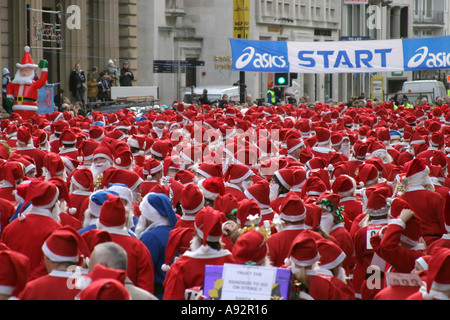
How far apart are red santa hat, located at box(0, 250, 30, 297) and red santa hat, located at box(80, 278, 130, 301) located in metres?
0.75

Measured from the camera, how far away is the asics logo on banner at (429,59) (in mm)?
27172

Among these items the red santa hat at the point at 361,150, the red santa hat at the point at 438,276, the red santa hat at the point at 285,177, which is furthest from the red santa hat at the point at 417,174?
the red santa hat at the point at 438,276

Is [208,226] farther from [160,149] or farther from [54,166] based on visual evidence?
[160,149]

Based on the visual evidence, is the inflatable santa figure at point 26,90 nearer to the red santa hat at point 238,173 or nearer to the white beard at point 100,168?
the white beard at point 100,168

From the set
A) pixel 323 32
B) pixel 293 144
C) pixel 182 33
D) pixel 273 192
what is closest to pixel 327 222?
pixel 273 192

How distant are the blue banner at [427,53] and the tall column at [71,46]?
1355 centimetres

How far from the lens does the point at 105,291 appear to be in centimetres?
477

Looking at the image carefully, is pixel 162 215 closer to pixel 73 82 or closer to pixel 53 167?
pixel 53 167

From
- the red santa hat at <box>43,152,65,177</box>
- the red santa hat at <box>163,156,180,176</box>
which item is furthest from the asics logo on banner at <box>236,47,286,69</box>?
the red santa hat at <box>43,152,65,177</box>

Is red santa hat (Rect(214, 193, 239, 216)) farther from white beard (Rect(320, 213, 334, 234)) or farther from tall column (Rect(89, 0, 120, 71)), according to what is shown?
tall column (Rect(89, 0, 120, 71))

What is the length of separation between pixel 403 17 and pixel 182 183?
72199 mm

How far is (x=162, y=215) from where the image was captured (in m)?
8.05

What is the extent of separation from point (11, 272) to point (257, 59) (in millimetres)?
23093

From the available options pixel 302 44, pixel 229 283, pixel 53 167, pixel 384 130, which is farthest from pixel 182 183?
pixel 302 44
